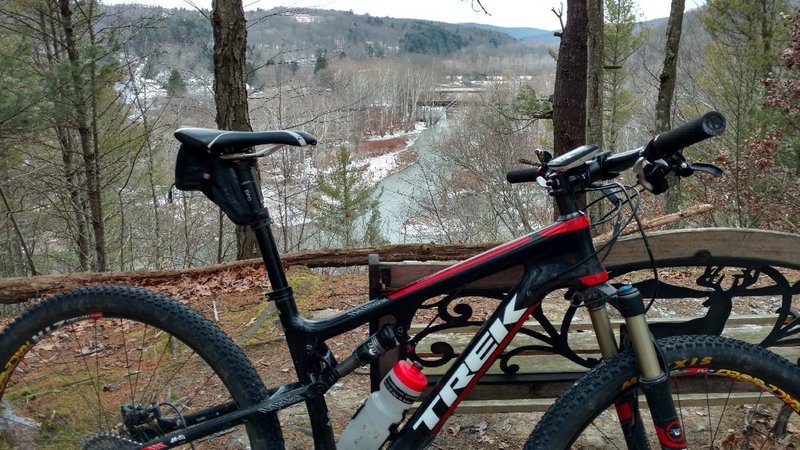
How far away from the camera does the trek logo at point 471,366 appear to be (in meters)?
1.72

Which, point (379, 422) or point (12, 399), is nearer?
point (379, 422)

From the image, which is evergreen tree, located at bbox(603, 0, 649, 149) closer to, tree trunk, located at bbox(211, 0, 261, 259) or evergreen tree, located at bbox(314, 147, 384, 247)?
evergreen tree, located at bbox(314, 147, 384, 247)

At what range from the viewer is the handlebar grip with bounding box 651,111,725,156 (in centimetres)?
134

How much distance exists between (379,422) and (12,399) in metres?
1.86

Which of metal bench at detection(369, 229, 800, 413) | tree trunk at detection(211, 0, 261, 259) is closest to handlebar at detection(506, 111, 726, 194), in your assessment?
metal bench at detection(369, 229, 800, 413)

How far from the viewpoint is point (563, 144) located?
20.5ft

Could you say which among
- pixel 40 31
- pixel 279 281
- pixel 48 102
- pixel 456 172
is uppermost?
pixel 40 31

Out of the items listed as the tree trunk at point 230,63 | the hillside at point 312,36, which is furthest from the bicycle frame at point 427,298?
the hillside at point 312,36

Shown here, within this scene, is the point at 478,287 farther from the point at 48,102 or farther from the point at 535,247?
the point at 48,102

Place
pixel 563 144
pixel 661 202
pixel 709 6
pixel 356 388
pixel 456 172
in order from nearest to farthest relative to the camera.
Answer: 1. pixel 356 388
2. pixel 563 144
3. pixel 661 202
4. pixel 709 6
5. pixel 456 172

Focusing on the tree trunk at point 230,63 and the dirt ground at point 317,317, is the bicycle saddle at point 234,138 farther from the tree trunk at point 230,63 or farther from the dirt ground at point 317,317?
the tree trunk at point 230,63

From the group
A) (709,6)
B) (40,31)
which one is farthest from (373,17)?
(40,31)

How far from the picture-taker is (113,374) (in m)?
2.65

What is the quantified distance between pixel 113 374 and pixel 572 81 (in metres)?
5.22
